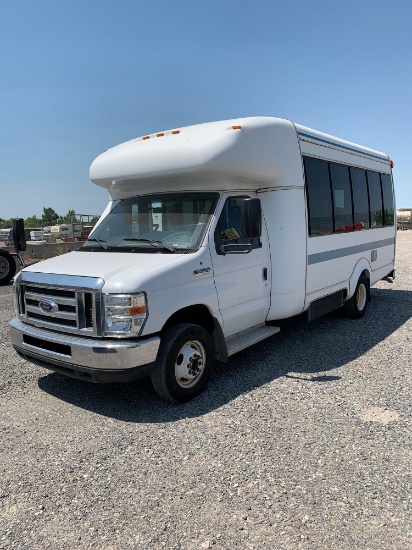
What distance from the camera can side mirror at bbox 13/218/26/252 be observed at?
5.48 meters

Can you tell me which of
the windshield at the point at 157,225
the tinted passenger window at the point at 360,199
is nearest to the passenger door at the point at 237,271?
the windshield at the point at 157,225

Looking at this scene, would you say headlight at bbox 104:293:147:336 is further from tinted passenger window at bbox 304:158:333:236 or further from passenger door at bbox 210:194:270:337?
tinted passenger window at bbox 304:158:333:236

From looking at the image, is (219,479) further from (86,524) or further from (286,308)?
(286,308)

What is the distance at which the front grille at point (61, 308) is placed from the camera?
3.96 metres

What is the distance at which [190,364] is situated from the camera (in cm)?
448

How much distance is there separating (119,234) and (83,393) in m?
1.85

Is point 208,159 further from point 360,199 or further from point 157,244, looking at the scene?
point 360,199

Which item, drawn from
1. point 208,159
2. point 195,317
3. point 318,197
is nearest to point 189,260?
point 195,317

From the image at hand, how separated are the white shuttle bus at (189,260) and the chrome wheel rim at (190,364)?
0.05 ft

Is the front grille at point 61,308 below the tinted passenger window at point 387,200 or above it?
below

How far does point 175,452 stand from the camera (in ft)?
11.7

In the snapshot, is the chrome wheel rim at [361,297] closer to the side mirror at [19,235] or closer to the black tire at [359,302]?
the black tire at [359,302]

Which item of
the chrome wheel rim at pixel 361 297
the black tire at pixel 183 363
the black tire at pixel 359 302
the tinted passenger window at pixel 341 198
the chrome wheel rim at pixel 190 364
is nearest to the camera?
the black tire at pixel 183 363

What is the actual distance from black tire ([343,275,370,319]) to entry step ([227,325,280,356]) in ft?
8.76
